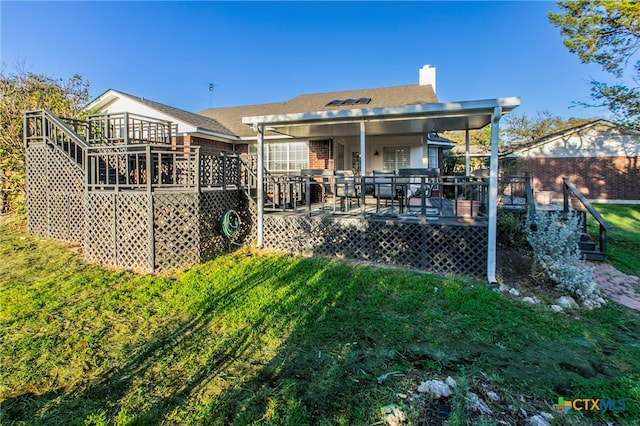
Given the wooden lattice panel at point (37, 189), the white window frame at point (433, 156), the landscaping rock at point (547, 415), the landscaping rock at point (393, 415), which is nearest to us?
the landscaping rock at point (393, 415)

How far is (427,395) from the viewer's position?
9.27 feet

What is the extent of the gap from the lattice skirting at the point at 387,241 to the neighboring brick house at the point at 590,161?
1392 cm

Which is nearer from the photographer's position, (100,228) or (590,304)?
(590,304)

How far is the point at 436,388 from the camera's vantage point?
2873 millimetres

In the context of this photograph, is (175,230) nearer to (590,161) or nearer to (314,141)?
(314,141)

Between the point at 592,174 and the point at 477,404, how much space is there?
22.2 m

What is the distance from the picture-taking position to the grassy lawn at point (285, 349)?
2717 mm

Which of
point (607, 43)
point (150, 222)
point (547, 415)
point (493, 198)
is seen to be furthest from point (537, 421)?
point (607, 43)

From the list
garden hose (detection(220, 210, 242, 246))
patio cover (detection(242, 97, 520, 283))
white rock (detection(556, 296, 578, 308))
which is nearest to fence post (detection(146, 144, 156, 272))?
garden hose (detection(220, 210, 242, 246))

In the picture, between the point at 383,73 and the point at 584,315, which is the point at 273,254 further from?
the point at 383,73

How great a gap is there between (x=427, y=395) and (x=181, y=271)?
503 cm

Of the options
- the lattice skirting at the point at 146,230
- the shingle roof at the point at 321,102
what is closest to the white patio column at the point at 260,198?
the lattice skirting at the point at 146,230

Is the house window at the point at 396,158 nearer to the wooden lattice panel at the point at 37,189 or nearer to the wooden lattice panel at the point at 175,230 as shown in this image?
the wooden lattice panel at the point at 175,230

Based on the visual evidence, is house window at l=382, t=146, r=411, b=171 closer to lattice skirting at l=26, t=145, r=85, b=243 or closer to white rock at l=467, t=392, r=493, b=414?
lattice skirting at l=26, t=145, r=85, b=243
